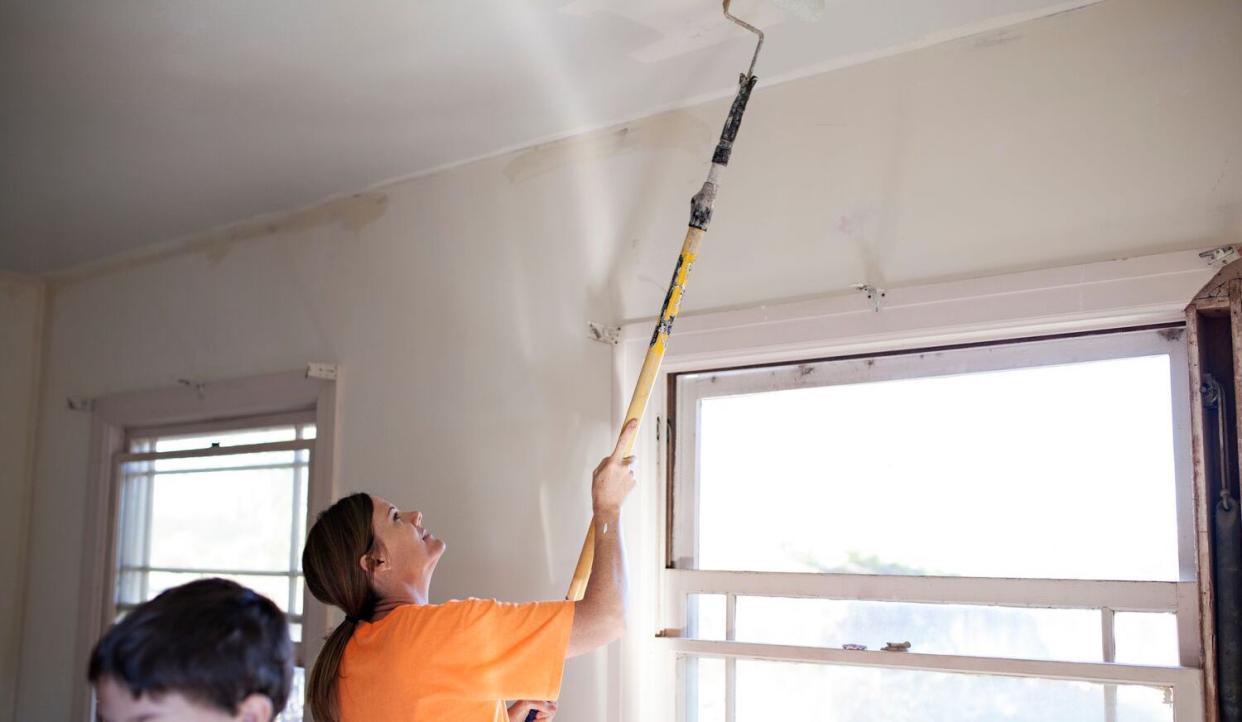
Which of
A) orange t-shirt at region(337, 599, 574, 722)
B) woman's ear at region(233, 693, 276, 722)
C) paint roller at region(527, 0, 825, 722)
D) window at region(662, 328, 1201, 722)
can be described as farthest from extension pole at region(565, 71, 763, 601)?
woman's ear at region(233, 693, 276, 722)

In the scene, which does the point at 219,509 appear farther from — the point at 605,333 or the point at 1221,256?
the point at 1221,256

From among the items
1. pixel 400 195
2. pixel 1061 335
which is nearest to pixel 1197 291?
pixel 1061 335

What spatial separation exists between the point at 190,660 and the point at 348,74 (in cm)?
160

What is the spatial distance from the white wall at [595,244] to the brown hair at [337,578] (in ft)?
2.05

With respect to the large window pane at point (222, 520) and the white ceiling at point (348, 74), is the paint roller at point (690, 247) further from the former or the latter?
→ the large window pane at point (222, 520)

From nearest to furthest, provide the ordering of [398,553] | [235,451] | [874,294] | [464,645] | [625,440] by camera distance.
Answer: [464,645] < [625,440] < [398,553] < [874,294] < [235,451]

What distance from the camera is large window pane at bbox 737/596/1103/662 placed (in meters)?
1.79

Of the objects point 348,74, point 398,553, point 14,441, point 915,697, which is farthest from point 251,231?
point 915,697

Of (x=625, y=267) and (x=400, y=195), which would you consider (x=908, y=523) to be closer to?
(x=625, y=267)

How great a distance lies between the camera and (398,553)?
1.87 m

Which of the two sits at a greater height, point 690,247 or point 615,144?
point 615,144

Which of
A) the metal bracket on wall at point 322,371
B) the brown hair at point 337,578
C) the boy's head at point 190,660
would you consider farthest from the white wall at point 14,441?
the boy's head at point 190,660

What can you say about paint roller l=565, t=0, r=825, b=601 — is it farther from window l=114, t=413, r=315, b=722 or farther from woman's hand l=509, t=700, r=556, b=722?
window l=114, t=413, r=315, b=722

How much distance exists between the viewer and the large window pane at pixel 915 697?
1.76 meters
